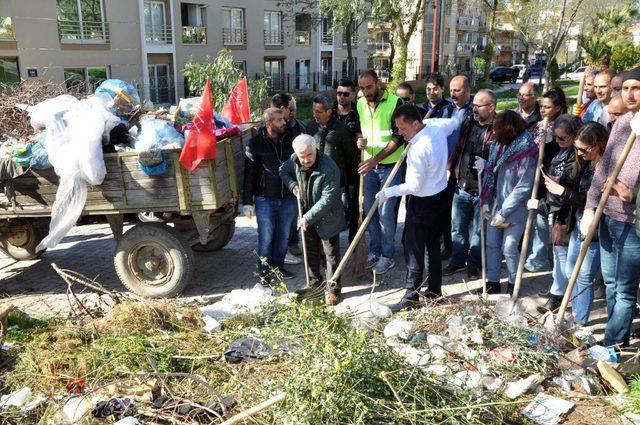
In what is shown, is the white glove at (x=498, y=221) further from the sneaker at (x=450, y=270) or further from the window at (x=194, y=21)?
the window at (x=194, y=21)

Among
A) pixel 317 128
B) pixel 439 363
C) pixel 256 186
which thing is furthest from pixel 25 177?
pixel 439 363

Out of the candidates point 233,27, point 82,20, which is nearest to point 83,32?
point 82,20

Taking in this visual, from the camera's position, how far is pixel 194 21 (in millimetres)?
26078

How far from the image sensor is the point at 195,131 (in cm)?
484

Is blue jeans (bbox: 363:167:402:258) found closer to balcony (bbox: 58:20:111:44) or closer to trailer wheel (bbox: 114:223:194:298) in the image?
trailer wheel (bbox: 114:223:194:298)

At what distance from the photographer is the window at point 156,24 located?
2317 cm

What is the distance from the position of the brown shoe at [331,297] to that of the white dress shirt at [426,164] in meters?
1.12

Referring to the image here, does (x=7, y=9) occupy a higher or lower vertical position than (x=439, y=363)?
higher

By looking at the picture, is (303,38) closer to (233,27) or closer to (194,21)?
(233,27)

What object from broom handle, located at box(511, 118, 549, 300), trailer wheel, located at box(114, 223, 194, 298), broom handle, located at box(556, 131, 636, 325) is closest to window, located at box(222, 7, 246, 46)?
trailer wheel, located at box(114, 223, 194, 298)

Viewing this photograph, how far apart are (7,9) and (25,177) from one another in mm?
15624

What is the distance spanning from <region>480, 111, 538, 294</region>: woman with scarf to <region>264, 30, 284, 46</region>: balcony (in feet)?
86.7

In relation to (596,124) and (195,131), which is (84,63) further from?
(596,124)

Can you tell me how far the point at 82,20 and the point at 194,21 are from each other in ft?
22.1
